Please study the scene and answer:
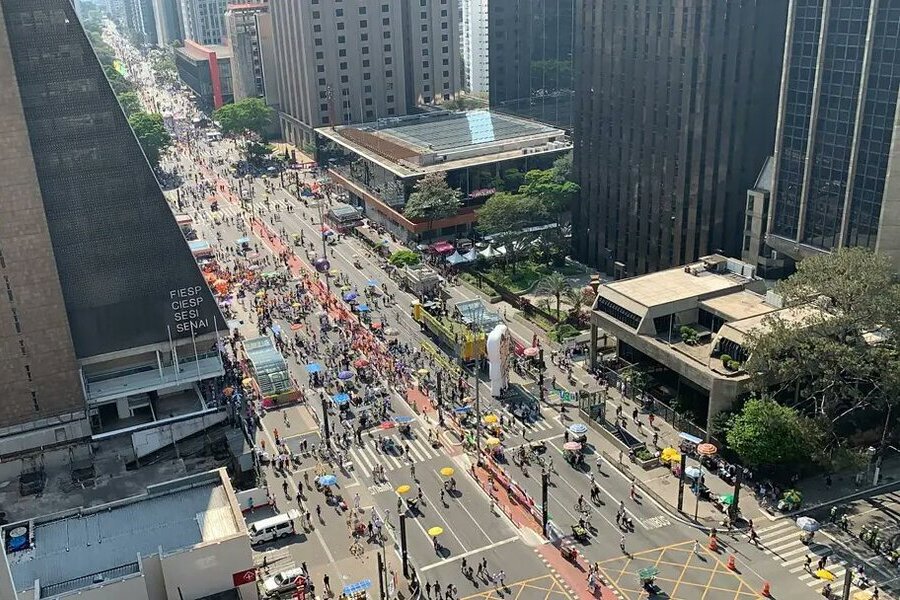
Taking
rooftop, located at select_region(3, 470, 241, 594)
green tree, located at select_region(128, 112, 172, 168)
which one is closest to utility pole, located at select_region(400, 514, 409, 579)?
rooftop, located at select_region(3, 470, 241, 594)

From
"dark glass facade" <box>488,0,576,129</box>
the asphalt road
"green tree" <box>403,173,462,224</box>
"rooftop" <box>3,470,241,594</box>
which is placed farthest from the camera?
"dark glass facade" <box>488,0,576,129</box>

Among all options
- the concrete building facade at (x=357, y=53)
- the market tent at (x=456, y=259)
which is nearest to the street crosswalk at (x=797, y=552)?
the market tent at (x=456, y=259)

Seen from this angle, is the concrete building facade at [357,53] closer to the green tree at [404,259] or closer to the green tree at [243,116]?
the green tree at [243,116]

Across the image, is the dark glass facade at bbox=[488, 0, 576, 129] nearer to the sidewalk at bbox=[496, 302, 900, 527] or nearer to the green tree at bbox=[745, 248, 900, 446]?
the sidewalk at bbox=[496, 302, 900, 527]

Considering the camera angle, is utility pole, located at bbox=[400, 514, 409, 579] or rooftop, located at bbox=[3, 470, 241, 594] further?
utility pole, located at bbox=[400, 514, 409, 579]

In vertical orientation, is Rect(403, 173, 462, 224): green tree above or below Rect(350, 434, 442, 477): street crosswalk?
above

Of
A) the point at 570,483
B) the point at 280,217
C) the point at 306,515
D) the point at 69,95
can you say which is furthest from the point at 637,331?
the point at 280,217

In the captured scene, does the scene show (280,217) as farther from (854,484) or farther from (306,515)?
(854,484)
